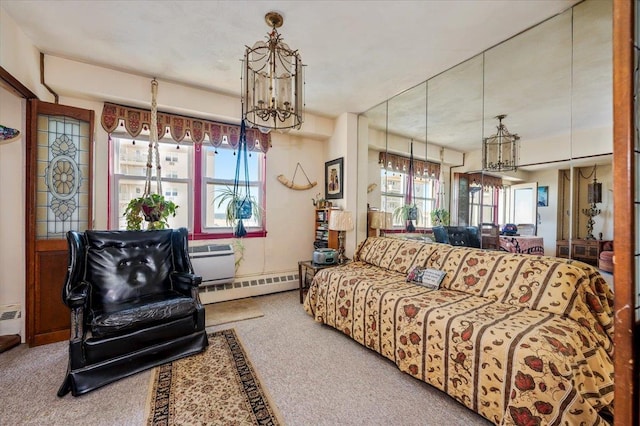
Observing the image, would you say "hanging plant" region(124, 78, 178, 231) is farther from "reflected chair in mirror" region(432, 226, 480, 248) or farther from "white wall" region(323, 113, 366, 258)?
"reflected chair in mirror" region(432, 226, 480, 248)

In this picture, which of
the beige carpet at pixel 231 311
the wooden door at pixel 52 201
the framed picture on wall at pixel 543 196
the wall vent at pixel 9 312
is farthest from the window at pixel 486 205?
the wall vent at pixel 9 312

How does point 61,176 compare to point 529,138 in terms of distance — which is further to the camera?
point 61,176

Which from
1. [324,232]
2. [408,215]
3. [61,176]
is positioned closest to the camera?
[61,176]

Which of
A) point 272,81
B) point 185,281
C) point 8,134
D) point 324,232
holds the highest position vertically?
point 272,81

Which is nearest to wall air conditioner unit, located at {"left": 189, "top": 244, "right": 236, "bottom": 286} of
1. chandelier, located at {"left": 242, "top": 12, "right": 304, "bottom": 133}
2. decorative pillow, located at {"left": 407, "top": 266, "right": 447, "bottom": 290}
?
chandelier, located at {"left": 242, "top": 12, "right": 304, "bottom": 133}

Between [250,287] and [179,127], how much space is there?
2.35 m

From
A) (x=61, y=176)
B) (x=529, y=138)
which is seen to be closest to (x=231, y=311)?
(x=61, y=176)

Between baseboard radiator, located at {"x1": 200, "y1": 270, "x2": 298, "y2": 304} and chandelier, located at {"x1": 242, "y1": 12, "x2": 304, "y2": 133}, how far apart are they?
2615 mm

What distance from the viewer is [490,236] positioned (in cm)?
255

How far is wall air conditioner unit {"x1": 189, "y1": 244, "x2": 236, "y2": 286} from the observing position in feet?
11.5

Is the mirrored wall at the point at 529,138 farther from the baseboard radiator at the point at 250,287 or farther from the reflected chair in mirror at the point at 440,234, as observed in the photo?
the baseboard radiator at the point at 250,287

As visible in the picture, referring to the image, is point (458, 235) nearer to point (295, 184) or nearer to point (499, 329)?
point (499, 329)

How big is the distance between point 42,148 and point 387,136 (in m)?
3.78

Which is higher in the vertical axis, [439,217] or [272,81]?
[272,81]
